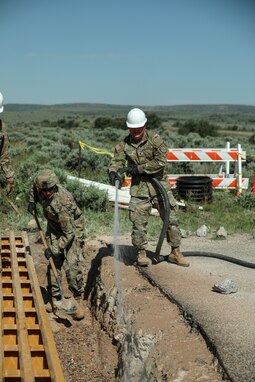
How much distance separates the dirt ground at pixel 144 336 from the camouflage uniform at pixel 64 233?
0.46 metres

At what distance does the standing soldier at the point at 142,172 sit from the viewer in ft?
24.2

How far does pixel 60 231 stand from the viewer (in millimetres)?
7215

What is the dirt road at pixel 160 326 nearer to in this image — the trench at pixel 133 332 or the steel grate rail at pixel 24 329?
the trench at pixel 133 332

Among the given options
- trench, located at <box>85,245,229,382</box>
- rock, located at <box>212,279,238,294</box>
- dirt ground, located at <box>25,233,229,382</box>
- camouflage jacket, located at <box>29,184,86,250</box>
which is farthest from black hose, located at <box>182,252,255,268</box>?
camouflage jacket, located at <box>29,184,86,250</box>

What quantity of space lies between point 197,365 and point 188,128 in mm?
37895

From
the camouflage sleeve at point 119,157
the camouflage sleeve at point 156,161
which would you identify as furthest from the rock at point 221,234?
the camouflage sleeve at point 119,157

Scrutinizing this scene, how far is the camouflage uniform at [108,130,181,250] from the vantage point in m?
7.40

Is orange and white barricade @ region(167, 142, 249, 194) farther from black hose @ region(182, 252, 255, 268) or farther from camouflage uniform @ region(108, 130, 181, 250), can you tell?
camouflage uniform @ region(108, 130, 181, 250)

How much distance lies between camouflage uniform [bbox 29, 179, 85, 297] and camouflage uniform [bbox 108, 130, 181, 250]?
0.77 meters

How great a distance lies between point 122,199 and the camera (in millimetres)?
11695

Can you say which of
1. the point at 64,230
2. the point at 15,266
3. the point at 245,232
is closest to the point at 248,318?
the point at 64,230

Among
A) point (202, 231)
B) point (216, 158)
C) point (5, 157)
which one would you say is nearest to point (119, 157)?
point (5, 157)

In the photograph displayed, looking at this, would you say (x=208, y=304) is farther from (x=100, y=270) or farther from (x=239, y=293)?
(x=100, y=270)

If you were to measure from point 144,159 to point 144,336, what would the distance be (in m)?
2.49
